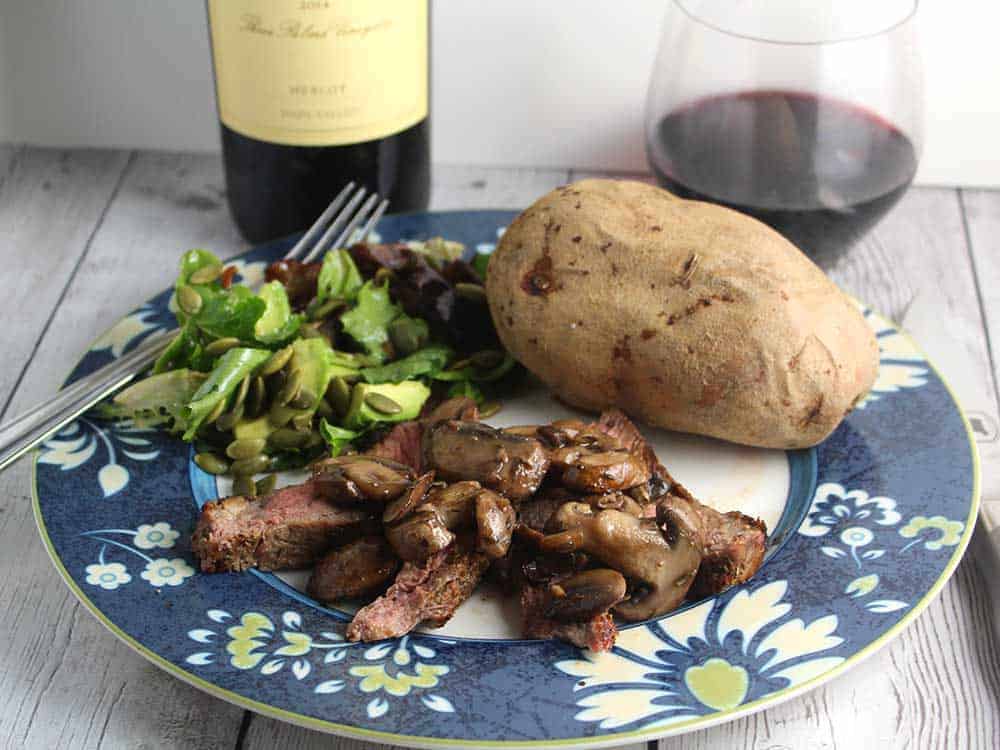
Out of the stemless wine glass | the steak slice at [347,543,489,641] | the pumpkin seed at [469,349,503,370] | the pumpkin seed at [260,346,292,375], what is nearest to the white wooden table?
the steak slice at [347,543,489,641]

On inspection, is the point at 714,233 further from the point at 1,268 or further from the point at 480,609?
the point at 1,268

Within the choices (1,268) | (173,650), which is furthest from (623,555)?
(1,268)

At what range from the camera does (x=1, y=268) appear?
1926mm

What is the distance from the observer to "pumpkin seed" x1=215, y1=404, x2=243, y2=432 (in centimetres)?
137

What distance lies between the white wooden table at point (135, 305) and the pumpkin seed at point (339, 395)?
347mm

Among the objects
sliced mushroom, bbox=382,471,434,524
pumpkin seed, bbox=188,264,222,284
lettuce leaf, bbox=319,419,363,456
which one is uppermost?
sliced mushroom, bbox=382,471,434,524

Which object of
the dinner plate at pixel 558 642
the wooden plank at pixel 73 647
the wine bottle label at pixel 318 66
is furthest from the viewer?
the wine bottle label at pixel 318 66

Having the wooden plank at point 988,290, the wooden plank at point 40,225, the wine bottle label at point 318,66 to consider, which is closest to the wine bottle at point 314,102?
the wine bottle label at point 318,66

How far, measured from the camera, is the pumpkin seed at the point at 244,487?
1.33 meters

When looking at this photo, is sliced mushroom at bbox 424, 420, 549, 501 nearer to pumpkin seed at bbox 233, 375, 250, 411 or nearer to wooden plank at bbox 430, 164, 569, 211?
pumpkin seed at bbox 233, 375, 250, 411

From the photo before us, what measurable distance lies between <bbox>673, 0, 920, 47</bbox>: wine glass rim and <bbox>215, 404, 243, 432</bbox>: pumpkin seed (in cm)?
86

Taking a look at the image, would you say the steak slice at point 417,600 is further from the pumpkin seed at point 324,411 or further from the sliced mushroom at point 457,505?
the pumpkin seed at point 324,411

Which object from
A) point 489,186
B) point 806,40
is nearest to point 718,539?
point 806,40

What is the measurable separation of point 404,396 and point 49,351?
59 cm
